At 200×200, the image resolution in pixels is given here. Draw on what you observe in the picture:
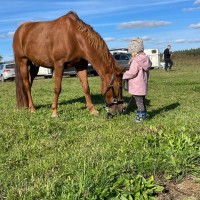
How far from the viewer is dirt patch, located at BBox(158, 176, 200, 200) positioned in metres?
3.34

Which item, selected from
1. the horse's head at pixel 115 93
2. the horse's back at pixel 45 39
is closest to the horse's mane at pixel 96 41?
the horse's back at pixel 45 39

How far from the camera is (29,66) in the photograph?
9617 mm

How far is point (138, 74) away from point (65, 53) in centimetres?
200

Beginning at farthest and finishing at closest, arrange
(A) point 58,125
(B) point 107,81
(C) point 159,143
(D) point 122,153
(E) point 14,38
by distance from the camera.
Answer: (E) point 14,38 < (B) point 107,81 < (A) point 58,125 < (C) point 159,143 < (D) point 122,153

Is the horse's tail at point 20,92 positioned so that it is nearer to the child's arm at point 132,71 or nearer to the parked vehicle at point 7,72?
the child's arm at point 132,71

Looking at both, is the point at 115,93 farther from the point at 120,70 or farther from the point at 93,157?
the point at 93,157

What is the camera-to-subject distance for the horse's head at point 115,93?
7.13 metres

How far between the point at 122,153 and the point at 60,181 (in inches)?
42.8

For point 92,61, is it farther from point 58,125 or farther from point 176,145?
point 176,145

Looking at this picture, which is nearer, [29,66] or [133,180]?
[133,180]

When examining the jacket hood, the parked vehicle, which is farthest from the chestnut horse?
the parked vehicle

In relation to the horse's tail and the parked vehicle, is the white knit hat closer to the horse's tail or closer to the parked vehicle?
the horse's tail

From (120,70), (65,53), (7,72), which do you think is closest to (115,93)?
(120,70)

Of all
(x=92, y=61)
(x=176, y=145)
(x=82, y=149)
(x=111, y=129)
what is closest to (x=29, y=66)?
(x=92, y=61)
